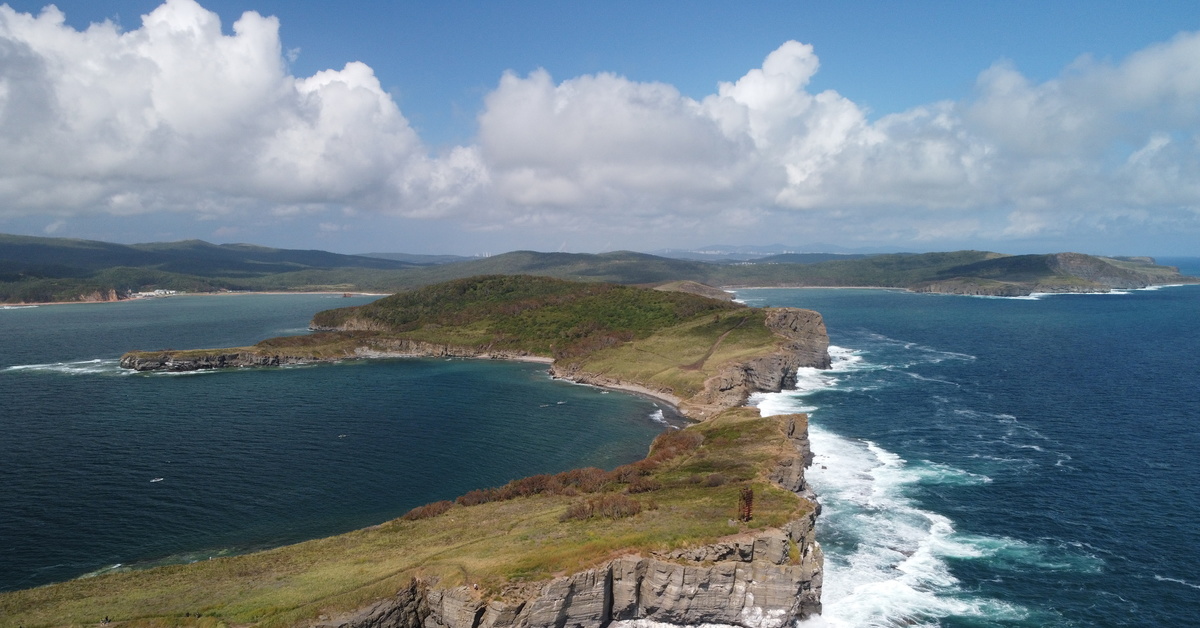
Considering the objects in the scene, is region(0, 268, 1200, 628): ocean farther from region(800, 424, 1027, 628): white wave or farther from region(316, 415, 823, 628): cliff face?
region(316, 415, 823, 628): cliff face

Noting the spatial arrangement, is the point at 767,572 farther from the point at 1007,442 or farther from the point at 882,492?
the point at 1007,442

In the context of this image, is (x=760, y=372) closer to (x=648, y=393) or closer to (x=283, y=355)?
(x=648, y=393)

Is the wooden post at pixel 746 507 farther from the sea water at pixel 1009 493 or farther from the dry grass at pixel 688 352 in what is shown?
the dry grass at pixel 688 352

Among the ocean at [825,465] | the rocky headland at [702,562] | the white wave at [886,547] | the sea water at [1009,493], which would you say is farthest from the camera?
the ocean at [825,465]

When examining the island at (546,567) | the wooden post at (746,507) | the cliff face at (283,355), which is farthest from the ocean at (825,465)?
the wooden post at (746,507)

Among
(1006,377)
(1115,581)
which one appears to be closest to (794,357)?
(1006,377)

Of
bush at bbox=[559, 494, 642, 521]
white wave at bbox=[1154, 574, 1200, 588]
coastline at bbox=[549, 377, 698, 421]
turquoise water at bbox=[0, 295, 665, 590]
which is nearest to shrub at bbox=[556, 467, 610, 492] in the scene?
bush at bbox=[559, 494, 642, 521]
